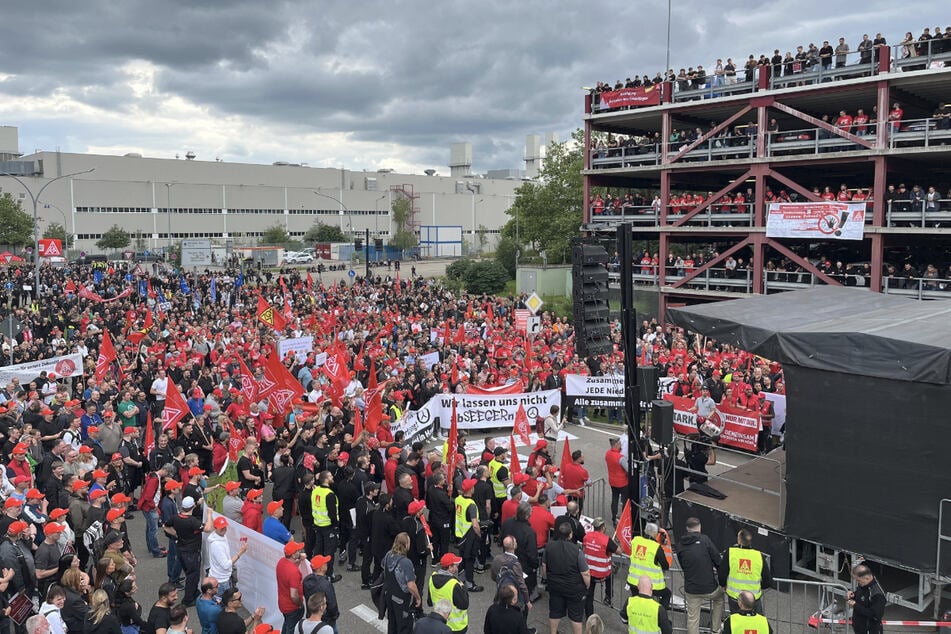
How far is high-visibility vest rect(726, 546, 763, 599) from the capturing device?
8242 millimetres

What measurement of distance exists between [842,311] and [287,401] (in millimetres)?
10505

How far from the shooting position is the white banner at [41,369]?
17906 mm

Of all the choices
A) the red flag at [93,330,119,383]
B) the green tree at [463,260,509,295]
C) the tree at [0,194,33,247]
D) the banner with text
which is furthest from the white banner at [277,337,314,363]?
the tree at [0,194,33,247]

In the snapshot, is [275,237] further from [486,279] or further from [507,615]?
[507,615]

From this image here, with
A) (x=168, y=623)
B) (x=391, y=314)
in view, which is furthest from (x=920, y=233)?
(x=168, y=623)

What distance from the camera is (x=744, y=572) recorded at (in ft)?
27.2

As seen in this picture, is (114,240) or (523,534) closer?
(523,534)

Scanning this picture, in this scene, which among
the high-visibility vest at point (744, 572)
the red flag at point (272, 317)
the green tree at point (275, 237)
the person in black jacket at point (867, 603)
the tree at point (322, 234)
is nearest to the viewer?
the person in black jacket at point (867, 603)

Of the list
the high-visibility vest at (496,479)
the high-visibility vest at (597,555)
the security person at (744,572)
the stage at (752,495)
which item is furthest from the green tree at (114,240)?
the security person at (744,572)

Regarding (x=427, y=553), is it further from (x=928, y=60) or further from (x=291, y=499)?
(x=928, y=60)

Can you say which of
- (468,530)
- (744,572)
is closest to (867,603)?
(744,572)

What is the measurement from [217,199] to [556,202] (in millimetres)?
54059

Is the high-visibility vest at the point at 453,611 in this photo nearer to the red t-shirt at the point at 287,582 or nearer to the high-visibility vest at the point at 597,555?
the red t-shirt at the point at 287,582

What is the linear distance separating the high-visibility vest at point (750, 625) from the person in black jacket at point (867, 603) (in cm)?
170
